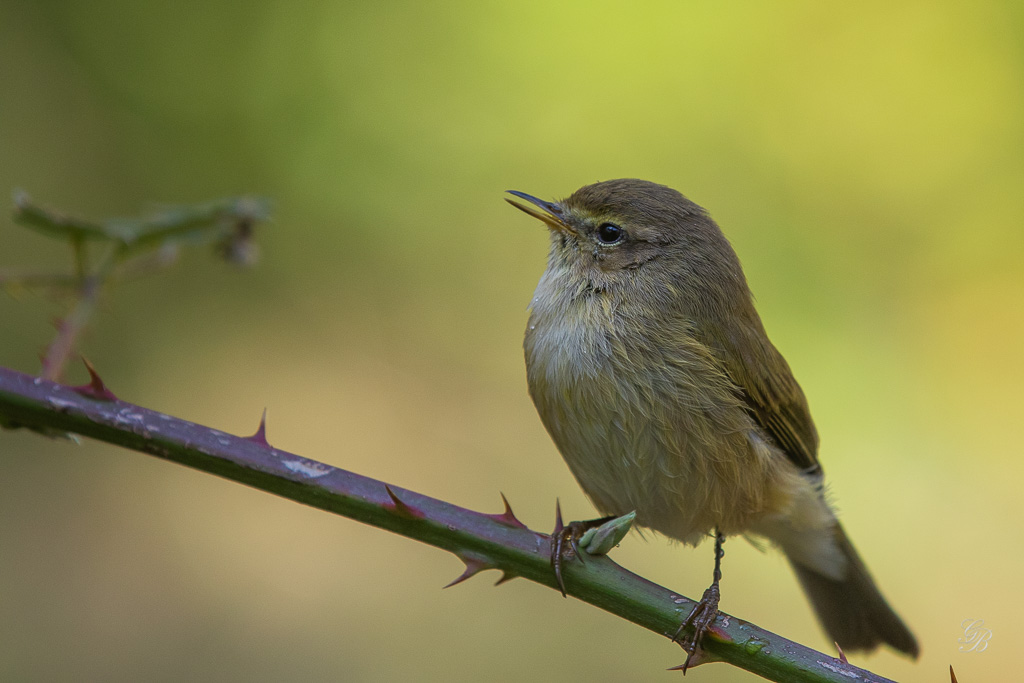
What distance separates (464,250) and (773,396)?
3597mm

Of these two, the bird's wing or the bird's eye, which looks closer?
the bird's wing

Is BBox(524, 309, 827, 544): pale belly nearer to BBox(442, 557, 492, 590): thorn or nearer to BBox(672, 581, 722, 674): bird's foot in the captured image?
BBox(672, 581, 722, 674): bird's foot

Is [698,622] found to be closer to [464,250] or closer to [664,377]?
[664,377]

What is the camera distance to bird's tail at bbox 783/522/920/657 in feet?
14.1

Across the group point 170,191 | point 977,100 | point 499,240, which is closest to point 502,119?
point 499,240

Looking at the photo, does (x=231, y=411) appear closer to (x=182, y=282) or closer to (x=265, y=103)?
(x=182, y=282)

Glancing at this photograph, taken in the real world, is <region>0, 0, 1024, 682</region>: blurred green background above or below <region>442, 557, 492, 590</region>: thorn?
above

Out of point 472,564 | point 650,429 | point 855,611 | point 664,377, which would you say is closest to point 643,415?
point 650,429

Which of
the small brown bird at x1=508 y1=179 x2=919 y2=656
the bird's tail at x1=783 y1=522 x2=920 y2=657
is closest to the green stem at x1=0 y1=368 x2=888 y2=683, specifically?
the small brown bird at x1=508 y1=179 x2=919 y2=656

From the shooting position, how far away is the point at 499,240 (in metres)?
6.93

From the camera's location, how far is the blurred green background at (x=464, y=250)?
5785mm

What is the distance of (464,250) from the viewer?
6.86 m

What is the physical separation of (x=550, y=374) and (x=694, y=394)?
530 mm

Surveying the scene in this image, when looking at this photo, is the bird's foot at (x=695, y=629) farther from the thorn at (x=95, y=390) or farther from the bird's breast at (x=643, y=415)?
the thorn at (x=95, y=390)
